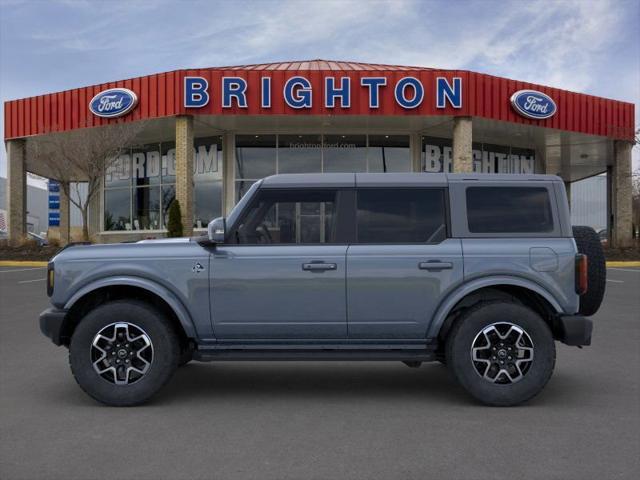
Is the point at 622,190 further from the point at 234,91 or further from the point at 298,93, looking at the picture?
the point at 234,91

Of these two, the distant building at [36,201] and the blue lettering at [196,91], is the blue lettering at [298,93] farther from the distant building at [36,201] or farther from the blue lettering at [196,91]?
the distant building at [36,201]

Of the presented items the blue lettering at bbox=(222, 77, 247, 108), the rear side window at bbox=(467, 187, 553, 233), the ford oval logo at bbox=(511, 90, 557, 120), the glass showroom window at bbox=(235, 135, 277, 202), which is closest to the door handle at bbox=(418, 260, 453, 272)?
the rear side window at bbox=(467, 187, 553, 233)

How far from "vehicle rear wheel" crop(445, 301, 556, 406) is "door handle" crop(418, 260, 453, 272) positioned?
43cm

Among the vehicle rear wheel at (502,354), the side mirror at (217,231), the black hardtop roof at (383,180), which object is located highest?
the black hardtop roof at (383,180)

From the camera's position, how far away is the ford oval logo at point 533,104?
74.3 ft

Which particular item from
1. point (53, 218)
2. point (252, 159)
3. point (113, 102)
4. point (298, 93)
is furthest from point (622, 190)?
point (53, 218)

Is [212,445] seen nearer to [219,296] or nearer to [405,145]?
[219,296]

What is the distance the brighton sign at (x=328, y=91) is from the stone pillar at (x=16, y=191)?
994 centimetres

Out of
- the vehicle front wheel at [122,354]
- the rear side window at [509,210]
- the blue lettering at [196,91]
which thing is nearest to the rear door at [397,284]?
the rear side window at [509,210]

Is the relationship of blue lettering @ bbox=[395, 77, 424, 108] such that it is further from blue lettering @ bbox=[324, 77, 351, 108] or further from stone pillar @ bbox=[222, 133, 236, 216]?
stone pillar @ bbox=[222, 133, 236, 216]

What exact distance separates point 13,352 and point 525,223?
5848 mm

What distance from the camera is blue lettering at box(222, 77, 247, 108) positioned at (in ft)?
70.3

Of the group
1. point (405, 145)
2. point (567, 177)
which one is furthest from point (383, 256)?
point (567, 177)

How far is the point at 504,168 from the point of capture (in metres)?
28.8
